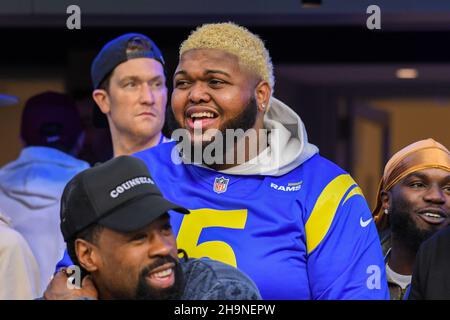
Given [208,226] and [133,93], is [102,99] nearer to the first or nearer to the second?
[133,93]

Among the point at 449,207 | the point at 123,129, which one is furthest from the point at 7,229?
the point at 449,207

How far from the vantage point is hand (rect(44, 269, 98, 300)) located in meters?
3.01

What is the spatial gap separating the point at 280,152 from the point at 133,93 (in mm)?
1320

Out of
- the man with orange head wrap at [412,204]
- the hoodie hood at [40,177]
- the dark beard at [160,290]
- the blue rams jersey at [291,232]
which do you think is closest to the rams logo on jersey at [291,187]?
the blue rams jersey at [291,232]

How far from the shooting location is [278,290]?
3330 millimetres

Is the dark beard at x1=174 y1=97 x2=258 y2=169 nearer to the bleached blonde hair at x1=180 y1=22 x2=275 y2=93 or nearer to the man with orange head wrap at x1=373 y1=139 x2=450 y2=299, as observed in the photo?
the bleached blonde hair at x1=180 y1=22 x2=275 y2=93

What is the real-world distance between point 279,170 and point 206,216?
27 cm

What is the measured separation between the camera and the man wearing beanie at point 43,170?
487cm

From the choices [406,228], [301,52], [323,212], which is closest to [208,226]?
[323,212]

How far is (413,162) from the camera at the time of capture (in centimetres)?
437

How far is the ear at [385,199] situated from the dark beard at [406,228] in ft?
0.18

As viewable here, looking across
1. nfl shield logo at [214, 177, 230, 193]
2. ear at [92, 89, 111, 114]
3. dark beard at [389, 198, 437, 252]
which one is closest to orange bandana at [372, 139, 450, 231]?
dark beard at [389, 198, 437, 252]

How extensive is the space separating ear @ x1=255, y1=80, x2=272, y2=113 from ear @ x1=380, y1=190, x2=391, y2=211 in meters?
0.92
